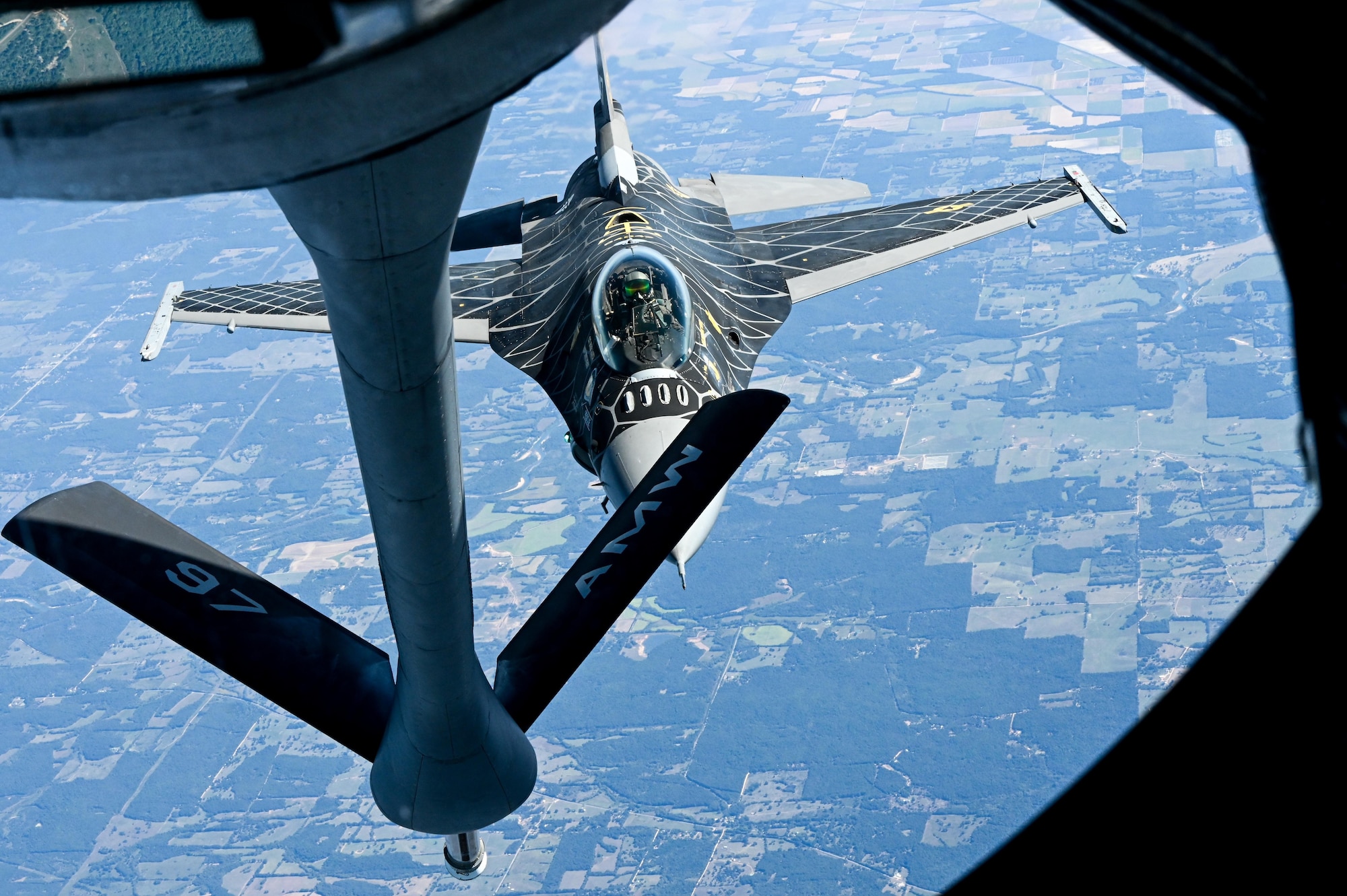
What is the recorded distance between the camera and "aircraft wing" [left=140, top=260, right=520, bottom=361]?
2561 cm

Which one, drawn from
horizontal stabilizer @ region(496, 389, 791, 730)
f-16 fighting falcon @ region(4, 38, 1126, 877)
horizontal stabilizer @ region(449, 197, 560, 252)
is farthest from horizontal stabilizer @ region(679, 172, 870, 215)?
horizontal stabilizer @ region(496, 389, 791, 730)

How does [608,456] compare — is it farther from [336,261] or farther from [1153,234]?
[1153,234]

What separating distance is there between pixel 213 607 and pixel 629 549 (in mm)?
3974

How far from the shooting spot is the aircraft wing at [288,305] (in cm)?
2561

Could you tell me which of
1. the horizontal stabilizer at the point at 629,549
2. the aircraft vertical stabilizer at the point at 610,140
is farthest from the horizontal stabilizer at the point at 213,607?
the aircraft vertical stabilizer at the point at 610,140

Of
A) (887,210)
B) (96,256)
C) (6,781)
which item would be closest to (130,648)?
(6,781)

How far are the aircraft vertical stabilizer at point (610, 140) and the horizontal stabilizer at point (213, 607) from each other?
18.4m

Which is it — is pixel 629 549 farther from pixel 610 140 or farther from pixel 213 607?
pixel 610 140

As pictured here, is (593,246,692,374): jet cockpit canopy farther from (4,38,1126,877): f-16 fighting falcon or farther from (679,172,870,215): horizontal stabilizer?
(679,172,870,215): horizontal stabilizer

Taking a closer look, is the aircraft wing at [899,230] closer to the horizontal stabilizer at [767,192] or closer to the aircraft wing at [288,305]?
the horizontal stabilizer at [767,192]

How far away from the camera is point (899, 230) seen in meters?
27.7

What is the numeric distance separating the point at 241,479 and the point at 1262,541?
69.0m

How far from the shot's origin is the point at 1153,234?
10031 centimetres

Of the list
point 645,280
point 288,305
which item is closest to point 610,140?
point 288,305
